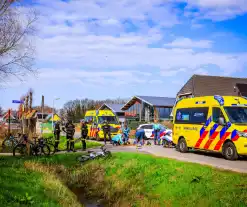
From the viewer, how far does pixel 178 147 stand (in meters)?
18.8

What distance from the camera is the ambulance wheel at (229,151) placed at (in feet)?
47.2

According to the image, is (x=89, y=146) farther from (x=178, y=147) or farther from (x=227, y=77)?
(x=227, y=77)

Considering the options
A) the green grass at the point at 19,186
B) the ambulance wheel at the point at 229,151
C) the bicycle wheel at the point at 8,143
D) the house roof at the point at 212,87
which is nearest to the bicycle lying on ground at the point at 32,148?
the green grass at the point at 19,186

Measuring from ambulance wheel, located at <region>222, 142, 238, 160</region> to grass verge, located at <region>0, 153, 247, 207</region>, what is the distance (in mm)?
2950

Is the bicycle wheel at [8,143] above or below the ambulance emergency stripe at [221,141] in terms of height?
below

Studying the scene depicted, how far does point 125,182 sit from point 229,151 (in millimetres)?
5017

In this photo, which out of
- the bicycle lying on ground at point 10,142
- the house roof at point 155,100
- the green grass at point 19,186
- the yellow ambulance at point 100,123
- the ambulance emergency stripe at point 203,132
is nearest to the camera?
the green grass at point 19,186

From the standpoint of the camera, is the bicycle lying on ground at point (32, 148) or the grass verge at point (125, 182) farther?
the bicycle lying on ground at point (32, 148)

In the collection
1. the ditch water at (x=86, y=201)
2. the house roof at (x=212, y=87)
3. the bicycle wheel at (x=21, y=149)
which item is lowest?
the ditch water at (x=86, y=201)

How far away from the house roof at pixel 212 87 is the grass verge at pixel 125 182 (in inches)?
1324

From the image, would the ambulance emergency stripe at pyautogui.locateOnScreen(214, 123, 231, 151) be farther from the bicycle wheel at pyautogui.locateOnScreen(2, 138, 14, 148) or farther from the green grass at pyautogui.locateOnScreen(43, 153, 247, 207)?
the bicycle wheel at pyautogui.locateOnScreen(2, 138, 14, 148)

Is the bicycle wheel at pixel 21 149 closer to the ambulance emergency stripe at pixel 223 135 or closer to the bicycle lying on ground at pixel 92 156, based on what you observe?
the bicycle lying on ground at pixel 92 156

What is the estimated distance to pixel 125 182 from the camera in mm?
12352

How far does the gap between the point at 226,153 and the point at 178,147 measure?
415cm
